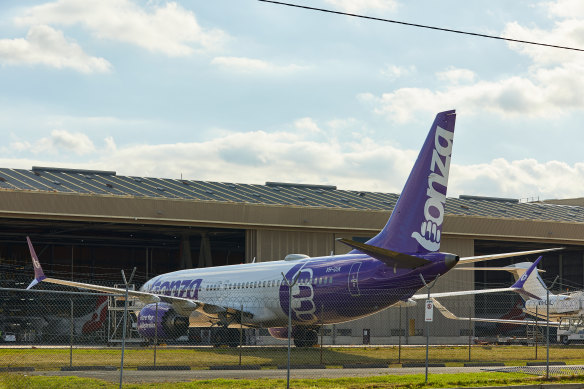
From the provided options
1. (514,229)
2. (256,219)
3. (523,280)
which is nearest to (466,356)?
(523,280)

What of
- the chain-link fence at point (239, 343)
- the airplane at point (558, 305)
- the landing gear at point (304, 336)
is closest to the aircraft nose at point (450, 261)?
the chain-link fence at point (239, 343)

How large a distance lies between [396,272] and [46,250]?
162 feet

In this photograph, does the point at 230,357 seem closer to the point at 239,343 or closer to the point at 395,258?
the point at 239,343

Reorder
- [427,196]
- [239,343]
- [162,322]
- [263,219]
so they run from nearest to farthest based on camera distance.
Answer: [427,196] → [239,343] → [162,322] → [263,219]

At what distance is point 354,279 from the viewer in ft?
89.9

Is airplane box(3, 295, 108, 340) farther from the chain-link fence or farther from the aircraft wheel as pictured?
the aircraft wheel

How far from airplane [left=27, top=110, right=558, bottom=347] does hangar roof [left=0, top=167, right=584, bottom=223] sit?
438 inches

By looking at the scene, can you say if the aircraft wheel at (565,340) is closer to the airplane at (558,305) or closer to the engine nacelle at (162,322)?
the airplane at (558,305)

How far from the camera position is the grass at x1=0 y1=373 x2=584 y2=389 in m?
16.6

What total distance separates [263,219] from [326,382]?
94.5 ft

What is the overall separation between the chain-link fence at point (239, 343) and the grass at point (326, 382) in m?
1.91

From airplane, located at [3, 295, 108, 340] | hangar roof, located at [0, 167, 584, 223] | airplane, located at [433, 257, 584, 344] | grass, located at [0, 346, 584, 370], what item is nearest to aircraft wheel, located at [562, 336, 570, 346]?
airplane, located at [433, 257, 584, 344]

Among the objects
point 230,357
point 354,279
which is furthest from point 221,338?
point 354,279

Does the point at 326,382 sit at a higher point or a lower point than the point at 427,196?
lower
